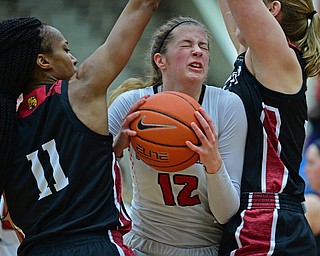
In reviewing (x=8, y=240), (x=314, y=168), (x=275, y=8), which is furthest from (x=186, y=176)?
(x=314, y=168)

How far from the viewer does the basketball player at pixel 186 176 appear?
4230mm

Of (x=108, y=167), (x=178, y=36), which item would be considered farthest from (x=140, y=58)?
(x=108, y=167)

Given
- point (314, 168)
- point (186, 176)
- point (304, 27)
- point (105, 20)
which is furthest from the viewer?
point (105, 20)

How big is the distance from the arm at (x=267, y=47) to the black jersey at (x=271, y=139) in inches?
2.5

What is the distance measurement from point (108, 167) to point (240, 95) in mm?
915

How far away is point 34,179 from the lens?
398 centimetres

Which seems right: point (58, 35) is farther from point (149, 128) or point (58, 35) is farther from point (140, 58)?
point (140, 58)

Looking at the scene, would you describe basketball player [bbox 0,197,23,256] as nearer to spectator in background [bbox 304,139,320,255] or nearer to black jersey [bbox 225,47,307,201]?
black jersey [bbox 225,47,307,201]

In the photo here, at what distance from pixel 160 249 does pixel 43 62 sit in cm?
128

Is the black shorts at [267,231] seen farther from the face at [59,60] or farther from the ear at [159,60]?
the face at [59,60]

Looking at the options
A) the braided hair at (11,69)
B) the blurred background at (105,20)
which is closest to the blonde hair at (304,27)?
the braided hair at (11,69)

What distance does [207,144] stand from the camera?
12.9 feet

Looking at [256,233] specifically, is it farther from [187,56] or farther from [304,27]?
[304,27]

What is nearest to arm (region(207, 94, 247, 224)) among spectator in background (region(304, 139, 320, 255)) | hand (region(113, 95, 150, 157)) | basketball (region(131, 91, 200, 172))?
basketball (region(131, 91, 200, 172))
